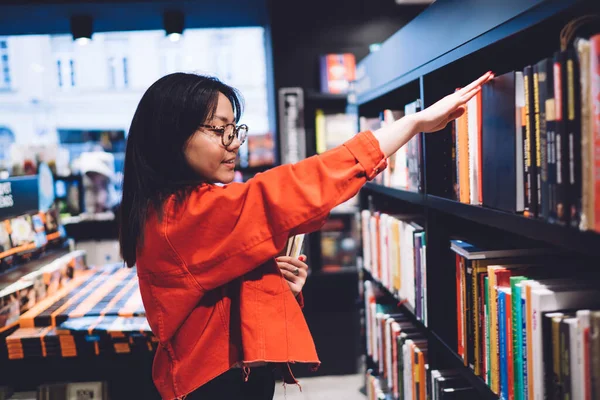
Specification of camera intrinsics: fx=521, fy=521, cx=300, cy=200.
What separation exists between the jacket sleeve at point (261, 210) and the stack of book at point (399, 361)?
0.82m

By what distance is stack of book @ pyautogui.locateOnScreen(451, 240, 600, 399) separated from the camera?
922 millimetres

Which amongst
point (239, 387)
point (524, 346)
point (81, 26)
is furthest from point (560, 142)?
point (81, 26)

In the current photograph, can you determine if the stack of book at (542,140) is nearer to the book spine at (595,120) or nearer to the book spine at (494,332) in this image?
the book spine at (595,120)

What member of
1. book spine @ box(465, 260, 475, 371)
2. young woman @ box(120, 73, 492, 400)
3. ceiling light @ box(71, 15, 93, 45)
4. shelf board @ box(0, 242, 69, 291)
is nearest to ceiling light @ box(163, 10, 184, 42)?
ceiling light @ box(71, 15, 93, 45)

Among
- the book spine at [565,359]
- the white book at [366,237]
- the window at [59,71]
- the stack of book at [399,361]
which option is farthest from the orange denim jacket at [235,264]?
the window at [59,71]

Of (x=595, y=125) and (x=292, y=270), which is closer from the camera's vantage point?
(x=595, y=125)

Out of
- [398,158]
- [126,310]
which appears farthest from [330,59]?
[126,310]

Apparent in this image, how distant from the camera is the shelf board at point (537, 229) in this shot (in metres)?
0.85

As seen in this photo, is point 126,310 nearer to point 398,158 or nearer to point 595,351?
point 398,158

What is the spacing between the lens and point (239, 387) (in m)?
1.37

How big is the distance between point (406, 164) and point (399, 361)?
79 cm

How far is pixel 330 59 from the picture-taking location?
3768 millimetres

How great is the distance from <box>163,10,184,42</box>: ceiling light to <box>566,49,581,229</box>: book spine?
3071 millimetres

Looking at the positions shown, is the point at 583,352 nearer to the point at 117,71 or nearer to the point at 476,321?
the point at 476,321
